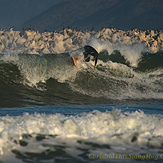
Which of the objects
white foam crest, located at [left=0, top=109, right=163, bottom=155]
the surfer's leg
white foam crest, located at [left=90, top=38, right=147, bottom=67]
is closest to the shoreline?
white foam crest, located at [left=90, top=38, right=147, bottom=67]

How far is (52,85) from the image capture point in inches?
610

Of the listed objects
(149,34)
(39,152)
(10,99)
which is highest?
(149,34)

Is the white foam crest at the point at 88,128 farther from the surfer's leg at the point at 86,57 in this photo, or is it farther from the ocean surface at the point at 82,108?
the surfer's leg at the point at 86,57

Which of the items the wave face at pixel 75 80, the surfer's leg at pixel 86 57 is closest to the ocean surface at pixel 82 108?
the wave face at pixel 75 80

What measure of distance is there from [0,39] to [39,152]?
245 feet

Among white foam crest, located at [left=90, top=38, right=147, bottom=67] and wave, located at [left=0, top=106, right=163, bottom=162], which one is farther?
white foam crest, located at [left=90, top=38, right=147, bottom=67]

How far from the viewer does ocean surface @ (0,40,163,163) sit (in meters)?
5.64

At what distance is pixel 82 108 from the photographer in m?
11.0

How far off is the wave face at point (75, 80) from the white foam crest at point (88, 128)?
4.91 meters

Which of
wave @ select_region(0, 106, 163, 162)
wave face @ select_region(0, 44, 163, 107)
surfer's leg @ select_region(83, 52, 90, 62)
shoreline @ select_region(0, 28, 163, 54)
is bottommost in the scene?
wave @ select_region(0, 106, 163, 162)

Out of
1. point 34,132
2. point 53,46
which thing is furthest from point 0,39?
point 34,132

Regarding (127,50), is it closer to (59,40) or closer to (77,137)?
(77,137)

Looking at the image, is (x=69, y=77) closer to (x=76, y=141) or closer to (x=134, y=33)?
(x=76, y=141)

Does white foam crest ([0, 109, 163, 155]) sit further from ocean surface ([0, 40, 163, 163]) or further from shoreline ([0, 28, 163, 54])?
shoreline ([0, 28, 163, 54])
